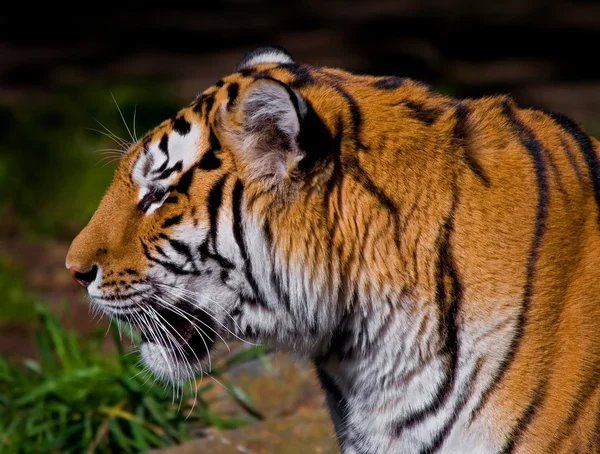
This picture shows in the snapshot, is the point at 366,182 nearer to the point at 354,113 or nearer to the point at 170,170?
the point at 354,113

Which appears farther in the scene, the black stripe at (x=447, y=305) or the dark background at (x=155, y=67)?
the dark background at (x=155, y=67)

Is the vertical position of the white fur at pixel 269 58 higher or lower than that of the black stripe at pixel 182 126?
higher

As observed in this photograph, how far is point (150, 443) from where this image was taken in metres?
3.17

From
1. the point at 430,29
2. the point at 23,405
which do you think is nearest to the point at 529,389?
the point at 23,405

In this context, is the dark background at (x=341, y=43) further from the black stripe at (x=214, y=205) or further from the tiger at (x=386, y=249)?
the black stripe at (x=214, y=205)

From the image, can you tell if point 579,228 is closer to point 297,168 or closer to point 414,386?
point 414,386

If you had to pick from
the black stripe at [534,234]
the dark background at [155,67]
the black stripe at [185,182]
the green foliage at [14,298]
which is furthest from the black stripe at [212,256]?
the green foliage at [14,298]

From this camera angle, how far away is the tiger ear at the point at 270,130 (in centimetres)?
191

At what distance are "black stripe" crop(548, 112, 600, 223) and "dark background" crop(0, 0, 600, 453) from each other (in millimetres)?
2355

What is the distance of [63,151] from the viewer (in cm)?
572

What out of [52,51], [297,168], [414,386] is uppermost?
[297,168]

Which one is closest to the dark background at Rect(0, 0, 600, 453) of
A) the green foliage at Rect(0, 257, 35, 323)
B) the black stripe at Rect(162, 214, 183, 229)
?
the green foliage at Rect(0, 257, 35, 323)

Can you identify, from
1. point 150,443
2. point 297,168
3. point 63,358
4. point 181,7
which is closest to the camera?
point 297,168

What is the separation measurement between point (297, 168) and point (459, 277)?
399 mm
